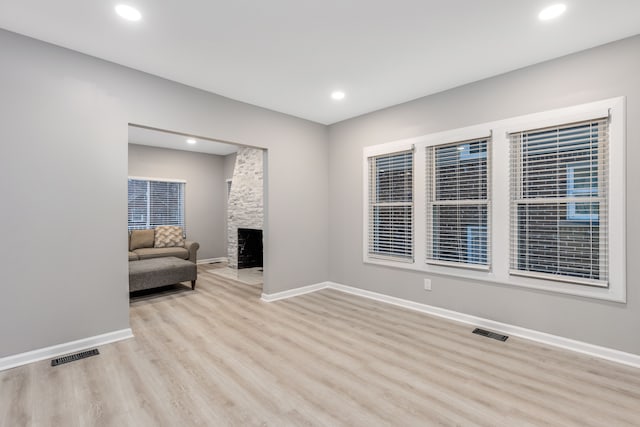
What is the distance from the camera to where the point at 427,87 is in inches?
143

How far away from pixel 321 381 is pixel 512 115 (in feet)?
10.4

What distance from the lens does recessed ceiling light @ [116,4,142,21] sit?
7.31 feet

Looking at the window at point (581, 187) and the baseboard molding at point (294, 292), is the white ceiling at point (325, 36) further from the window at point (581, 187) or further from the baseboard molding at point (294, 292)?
the baseboard molding at point (294, 292)

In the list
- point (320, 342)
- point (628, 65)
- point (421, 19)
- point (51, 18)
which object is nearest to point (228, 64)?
point (51, 18)

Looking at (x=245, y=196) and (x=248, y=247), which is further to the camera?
(x=248, y=247)

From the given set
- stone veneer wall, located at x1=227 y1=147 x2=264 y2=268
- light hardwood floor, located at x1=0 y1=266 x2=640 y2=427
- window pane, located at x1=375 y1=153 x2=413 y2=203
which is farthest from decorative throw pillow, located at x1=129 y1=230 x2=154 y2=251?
window pane, located at x1=375 y1=153 x2=413 y2=203

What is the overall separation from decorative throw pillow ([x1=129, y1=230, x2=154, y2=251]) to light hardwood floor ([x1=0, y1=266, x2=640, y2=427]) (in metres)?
3.31

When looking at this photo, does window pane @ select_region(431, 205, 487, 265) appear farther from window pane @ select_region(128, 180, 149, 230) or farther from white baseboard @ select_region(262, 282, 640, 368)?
window pane @ select_region(128, 180, 149, 230)

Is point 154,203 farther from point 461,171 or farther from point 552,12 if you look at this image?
point 552,12

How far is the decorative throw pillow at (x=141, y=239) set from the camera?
20.5 feet

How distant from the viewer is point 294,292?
4.69 meters

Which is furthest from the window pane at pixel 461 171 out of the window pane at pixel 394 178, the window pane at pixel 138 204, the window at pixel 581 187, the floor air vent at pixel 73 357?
the window pane at pixel 138 204

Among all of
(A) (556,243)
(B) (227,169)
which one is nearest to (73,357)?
(A) (556,243)

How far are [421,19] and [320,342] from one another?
117 inches
